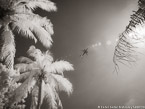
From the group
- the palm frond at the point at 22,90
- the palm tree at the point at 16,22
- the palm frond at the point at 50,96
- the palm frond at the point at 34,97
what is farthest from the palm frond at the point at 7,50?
the palm frond at the point at 34,97

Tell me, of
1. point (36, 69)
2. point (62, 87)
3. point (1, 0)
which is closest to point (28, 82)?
point (36, 69)

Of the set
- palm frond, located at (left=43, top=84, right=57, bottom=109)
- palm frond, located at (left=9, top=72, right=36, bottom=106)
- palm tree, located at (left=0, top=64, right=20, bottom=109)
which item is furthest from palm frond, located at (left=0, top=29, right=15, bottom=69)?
palm tree, located at (left=0, top=64, right=20, bottom=109)

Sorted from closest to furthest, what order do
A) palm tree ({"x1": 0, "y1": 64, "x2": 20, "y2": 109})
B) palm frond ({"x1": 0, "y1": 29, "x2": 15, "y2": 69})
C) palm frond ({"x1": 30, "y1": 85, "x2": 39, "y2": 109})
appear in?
1. palm frond ({"x1": 0, "y1": 29, "x2": 15, "y2": 69})
2. palm frond ({"x1": 30, "y1": 85, "x2": 39, "y2": 109})
3. palm tree ({"x1": 0, "y1": 64, "x2": 20, "y2": 109})

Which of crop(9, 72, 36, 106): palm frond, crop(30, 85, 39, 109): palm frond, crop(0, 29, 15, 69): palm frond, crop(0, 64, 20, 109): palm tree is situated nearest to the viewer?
crop(0, 29, 15, 69): palm frond

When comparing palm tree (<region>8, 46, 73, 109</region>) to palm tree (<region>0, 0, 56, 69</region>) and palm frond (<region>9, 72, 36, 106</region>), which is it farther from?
palm tree (<region>0, 0, 56, 69</region>)

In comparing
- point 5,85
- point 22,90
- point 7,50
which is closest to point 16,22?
point 7,50

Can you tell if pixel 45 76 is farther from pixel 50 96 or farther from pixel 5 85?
pixel 5 85

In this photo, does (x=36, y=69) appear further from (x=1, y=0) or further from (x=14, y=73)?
(x=1, y=0)

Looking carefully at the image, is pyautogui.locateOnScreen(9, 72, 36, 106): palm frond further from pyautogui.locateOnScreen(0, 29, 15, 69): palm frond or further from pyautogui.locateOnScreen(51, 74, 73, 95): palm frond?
pyautogui.locateOnScreen(0, 29, 15, 69): palm frond

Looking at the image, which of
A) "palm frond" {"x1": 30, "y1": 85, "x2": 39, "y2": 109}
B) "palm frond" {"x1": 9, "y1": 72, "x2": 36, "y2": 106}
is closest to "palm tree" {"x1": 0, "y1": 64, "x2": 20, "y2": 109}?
"palm frond" {"x1": 30, "y1": 85, "x2": 39, "y2": 109}

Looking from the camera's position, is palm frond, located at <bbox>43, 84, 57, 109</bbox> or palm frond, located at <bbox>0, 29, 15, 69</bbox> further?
palm frond, located at <bbox>43, 84, 57, 109</bbox>

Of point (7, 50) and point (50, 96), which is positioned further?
point (50, 96)

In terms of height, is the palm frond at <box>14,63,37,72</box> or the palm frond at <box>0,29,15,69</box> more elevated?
the palm frond at <box>14,63,37,72</box>
